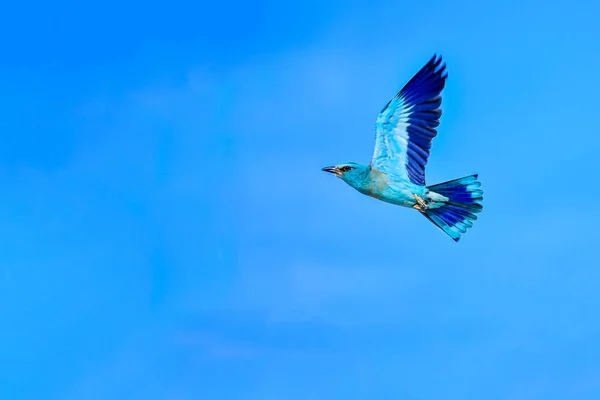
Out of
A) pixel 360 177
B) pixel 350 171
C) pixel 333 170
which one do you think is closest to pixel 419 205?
pixel 360 177

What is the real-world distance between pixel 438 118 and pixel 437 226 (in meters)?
2.66

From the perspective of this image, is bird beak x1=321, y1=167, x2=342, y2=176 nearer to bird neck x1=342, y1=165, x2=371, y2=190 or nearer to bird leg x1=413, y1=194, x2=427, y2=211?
bird neck x1=342, y1=165, x2=371, y2=190

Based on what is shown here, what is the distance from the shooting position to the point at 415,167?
1508 centimetres

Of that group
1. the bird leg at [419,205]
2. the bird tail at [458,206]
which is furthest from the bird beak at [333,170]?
the bird tail at [458,206]

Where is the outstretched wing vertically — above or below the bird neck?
above

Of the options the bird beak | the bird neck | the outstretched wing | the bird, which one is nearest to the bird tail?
the bird

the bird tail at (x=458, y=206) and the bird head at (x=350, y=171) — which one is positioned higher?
the bird head at (x=350, y=171)

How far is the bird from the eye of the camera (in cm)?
1431

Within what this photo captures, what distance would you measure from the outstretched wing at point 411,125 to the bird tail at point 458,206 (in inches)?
29.4

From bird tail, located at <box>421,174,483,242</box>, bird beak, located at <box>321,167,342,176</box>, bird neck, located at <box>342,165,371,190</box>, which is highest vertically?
bird beak, located at <box>321,167,342,176</box>

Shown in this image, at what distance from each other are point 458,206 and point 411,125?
2.33 meters

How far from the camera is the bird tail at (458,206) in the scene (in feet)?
47.0

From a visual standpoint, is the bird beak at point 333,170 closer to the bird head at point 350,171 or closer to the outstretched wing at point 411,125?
the bird head at point 350,171

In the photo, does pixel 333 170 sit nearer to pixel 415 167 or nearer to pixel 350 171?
pixel 350 171
